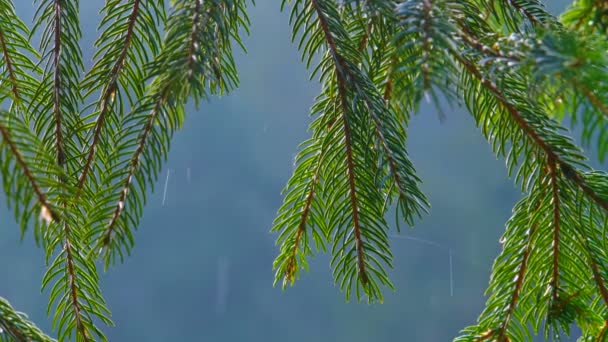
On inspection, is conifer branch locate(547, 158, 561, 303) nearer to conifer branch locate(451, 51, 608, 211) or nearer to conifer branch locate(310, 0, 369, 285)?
conifer branch locate(451, 51, 608, 211)

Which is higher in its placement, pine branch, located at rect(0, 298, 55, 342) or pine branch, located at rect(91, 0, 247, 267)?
pine branch, located at rect(91, 0, 247, 267)

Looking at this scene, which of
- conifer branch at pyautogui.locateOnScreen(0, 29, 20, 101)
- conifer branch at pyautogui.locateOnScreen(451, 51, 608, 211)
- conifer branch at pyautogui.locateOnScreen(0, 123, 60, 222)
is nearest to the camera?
conifer branch at pyautogui.locateOnScreen(0, 123, 60, 222)

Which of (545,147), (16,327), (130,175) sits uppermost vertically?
(545,147)

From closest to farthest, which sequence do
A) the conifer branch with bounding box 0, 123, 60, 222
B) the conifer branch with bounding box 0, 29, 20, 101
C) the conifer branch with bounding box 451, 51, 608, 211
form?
1. the conifer branch with bounding box 0, 123, 60, 222
2. the conifer branch with bounding box 451, 51, 608, 211
3. the conifer branch with bounding box 0, 29, 20, 101

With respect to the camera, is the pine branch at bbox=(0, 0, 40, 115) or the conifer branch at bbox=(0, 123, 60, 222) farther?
the pine branch at bbox=(0, 0, 40, 115)

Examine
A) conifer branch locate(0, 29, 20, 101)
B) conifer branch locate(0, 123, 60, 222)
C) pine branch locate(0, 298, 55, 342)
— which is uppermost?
conifer branch locate(0, 29, 20, 101)

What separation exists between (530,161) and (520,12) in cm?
12

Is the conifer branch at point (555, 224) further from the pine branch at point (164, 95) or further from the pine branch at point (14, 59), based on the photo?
the pine branch at point (14, 59)

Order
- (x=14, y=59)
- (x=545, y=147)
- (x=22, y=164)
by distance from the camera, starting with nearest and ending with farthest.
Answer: (x=22, y=164) < (x=545, y=147) < (x=14, y=59)

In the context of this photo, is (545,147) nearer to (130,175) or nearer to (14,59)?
(130,175)

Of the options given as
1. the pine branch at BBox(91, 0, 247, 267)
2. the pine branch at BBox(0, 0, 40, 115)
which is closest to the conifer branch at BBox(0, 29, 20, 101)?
the pine branch at BBox(0, 0, 40, 115)

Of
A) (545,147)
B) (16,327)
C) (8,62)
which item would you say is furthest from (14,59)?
(545,147)

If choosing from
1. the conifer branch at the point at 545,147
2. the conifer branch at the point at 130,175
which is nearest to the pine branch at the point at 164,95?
the conifer branch at the point at 130,175

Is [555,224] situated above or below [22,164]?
above
